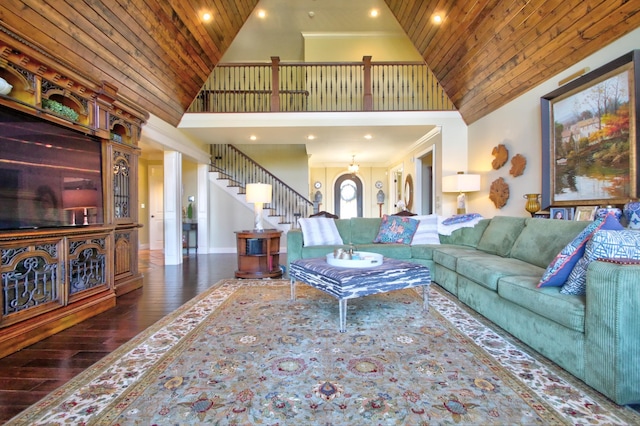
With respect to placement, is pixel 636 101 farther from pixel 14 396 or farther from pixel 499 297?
pixel 14 396

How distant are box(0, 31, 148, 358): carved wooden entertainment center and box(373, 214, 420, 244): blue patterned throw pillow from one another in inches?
134

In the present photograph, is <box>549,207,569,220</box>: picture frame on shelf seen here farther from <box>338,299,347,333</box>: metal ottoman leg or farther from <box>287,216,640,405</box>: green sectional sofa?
<box>338,299,347,333</box>: metal ottoman leg

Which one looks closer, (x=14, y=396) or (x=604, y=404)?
(x=604, y=404)

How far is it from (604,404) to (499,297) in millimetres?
1003


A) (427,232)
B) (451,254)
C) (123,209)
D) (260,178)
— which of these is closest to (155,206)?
(260,178)

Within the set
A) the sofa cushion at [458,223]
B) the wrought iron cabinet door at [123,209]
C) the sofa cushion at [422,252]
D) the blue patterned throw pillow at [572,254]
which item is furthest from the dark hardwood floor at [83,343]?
the sofa cushion at [458,223]

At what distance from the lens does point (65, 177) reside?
2.89 metres

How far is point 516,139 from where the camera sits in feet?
14.3

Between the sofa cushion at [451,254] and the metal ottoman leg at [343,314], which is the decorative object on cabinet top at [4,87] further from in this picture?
the sofa cushion at [451,254]

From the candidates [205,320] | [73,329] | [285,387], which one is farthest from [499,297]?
[73,329]

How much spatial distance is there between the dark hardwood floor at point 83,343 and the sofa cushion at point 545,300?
289cm

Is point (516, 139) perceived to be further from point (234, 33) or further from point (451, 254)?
point (234, 33)

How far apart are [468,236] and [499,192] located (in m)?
1.08

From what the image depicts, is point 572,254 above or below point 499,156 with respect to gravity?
below
